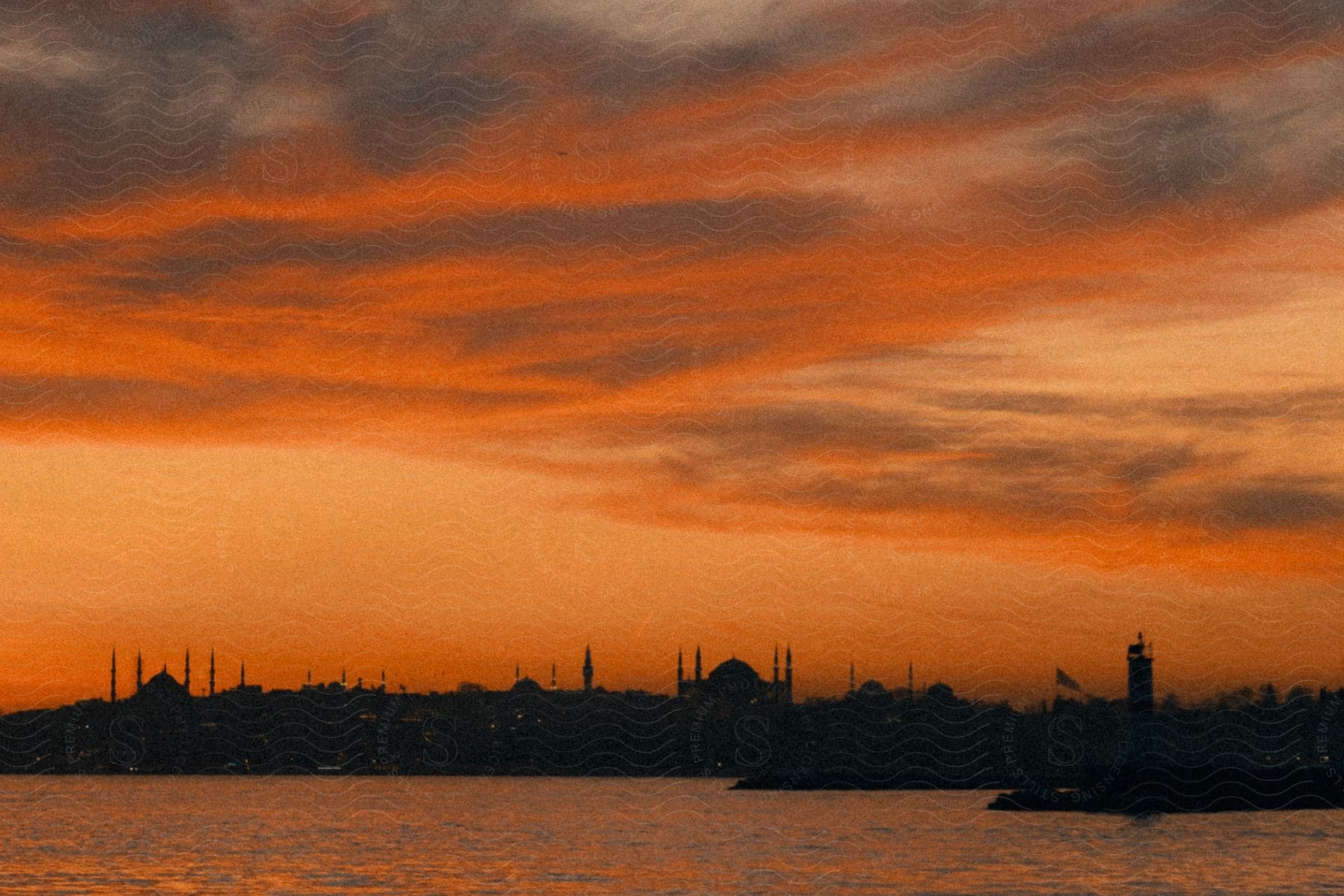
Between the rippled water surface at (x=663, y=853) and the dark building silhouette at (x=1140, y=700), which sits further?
the dark building silhouette at (x=1140, y=700)

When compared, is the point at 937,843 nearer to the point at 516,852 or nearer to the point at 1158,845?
the point at 1158,845

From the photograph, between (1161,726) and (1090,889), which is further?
(1161,726)

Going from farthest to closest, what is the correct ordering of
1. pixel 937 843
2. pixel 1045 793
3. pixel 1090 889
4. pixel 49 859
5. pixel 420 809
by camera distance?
1. pixel 420 809
2. pixel 1045 793
3. pixel 937 843
4. pixel 49 859
5. pixel 1090 889

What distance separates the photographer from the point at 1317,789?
567 feet

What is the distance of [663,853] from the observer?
104m

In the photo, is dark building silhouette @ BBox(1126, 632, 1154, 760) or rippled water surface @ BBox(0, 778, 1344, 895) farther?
dark building silhouette @ BBox(1126, 632, 1154, 760)

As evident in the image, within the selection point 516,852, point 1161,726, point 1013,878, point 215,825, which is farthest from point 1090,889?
point 1161,726

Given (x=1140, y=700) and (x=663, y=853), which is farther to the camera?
(x=1140, y=700)

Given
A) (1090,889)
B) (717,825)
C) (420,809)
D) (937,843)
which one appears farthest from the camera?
(420,809)

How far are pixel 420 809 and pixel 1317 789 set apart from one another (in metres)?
84.1

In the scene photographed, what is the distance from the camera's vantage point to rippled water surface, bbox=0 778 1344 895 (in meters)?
82.2

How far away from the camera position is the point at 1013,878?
8494 centimetres

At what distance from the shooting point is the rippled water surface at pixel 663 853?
82.2 m

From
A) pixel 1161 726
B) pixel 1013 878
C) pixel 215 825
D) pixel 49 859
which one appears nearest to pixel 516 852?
pixel 49 859
